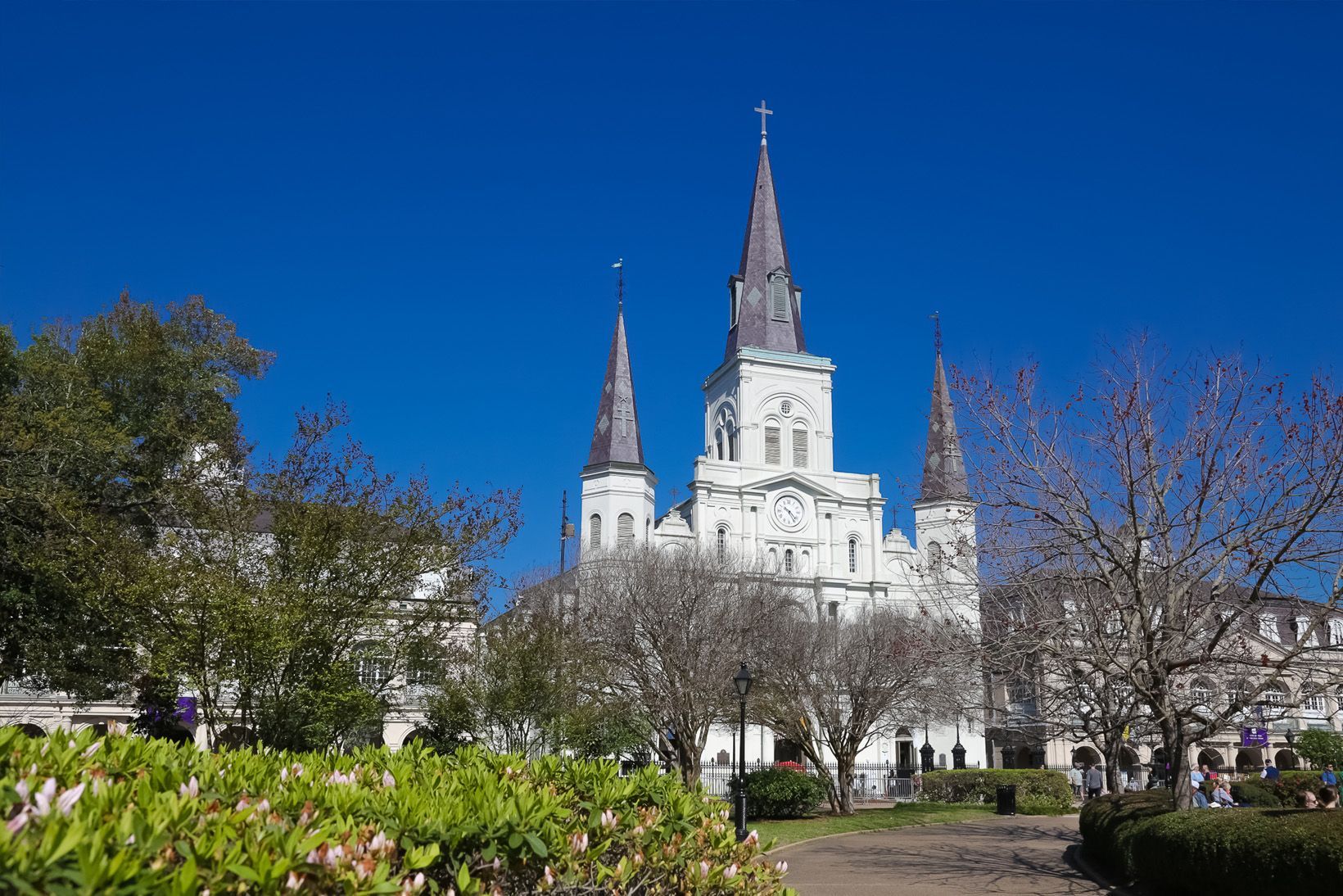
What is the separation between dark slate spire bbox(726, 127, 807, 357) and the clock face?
10.5 metres

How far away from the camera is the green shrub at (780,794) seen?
97.8 feet

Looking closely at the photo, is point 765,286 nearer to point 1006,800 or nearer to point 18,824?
point 1006,800

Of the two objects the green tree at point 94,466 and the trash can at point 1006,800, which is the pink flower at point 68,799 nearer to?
the green tree at point 94,466

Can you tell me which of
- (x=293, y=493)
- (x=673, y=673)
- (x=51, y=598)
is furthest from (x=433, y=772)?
(x=673, y=673)

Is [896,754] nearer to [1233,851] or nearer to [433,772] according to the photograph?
[1233,851]

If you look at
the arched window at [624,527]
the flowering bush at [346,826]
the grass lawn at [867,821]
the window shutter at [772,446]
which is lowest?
the grass lawn at [867,821]

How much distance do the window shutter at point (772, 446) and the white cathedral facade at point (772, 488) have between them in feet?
0.24

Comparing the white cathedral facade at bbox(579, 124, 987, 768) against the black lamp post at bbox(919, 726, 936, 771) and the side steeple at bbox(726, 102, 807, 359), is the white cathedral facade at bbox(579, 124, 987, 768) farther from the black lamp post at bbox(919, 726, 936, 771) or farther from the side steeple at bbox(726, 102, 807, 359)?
the black lamp post at bbox(919, 726, 936, 771)

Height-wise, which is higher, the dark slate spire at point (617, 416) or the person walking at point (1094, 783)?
the dark slate spire at point (617, 416)

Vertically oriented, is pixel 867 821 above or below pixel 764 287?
below

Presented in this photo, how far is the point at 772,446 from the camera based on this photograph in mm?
67188

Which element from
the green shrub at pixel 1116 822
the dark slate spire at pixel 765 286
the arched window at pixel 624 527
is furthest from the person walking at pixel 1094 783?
the dark slate spire at pixel 765 286

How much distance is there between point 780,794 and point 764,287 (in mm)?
46382

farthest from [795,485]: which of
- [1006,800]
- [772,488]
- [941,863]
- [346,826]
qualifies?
[346,826]
